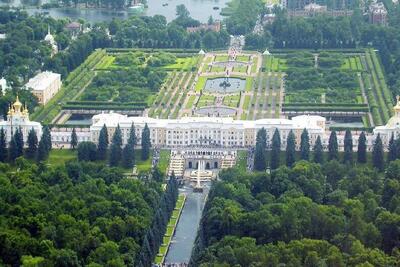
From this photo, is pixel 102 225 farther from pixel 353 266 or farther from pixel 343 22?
pixel 343 22

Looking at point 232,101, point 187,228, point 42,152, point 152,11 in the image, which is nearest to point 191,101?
point 232,101

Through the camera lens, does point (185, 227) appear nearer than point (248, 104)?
Yes

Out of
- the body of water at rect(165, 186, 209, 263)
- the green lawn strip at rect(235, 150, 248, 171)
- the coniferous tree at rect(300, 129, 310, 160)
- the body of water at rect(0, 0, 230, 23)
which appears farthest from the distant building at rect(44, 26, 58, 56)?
the body of water at rect(165, 186, 209, 263)

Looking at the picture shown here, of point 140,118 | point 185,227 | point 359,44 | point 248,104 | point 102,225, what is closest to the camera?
point 102,225

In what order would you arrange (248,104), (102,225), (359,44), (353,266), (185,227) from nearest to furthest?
(353,266), (102,225), (185,227), (248,104), (359,44)

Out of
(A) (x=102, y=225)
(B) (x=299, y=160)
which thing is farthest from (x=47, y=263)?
(B) (x=299, y=160)

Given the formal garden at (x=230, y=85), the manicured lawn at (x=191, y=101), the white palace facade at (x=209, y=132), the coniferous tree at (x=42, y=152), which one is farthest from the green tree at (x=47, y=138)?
the manicured lawn at (x=191, y=101)

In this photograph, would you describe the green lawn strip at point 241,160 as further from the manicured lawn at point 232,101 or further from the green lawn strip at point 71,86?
the green lawn strip at point 71,86
